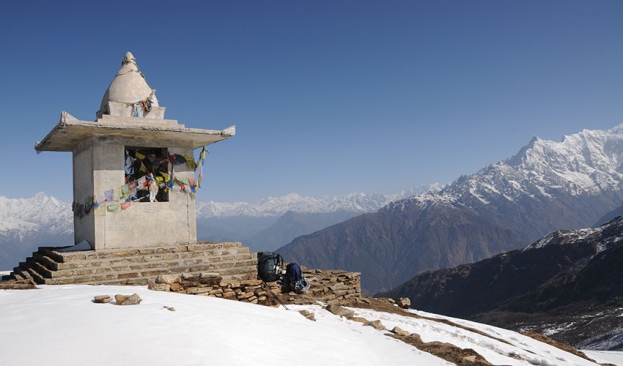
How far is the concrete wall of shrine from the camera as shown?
43.2ft

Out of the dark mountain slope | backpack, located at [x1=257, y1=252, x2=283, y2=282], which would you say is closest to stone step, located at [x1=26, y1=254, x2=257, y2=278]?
backpack, located at [x1=257, y1=252, x2=283, y2=282]

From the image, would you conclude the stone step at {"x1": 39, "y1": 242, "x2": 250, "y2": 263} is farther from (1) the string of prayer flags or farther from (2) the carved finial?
(2) the carved finial

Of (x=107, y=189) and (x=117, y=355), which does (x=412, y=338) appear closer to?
(x=117, y=355)

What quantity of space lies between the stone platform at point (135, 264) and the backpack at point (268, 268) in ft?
2.07

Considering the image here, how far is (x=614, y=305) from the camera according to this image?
73938 millimetres

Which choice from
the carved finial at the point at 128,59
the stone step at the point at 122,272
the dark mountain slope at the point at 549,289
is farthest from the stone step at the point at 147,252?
the dark mountain slope at the point at 549,289

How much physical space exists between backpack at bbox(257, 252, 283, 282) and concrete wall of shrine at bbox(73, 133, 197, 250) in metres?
2.31

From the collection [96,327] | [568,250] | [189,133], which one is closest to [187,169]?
[189,133]

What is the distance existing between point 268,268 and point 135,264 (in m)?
4.11

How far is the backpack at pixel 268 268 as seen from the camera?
14.5 m

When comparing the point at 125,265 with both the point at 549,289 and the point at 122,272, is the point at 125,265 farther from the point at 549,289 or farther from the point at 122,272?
the point at 549,289

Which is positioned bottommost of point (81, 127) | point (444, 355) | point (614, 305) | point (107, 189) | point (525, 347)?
point (614, 305)

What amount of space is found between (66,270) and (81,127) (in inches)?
152

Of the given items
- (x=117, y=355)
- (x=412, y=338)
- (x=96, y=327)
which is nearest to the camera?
(x=117, y=355)
